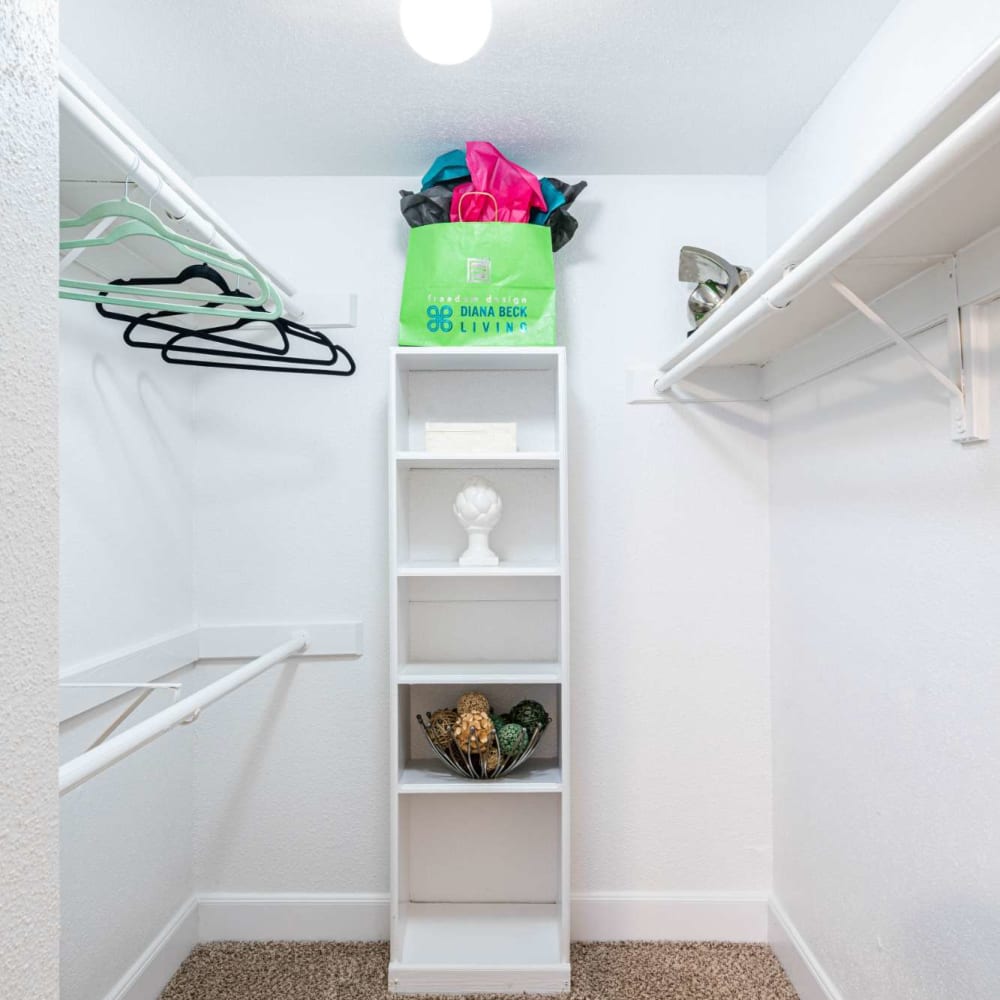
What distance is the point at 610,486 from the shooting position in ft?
7.52

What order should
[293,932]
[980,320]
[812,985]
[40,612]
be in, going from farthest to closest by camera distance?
[293,932], [812,985], [980,320], [40,612]

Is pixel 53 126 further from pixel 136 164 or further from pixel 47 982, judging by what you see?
pixel 47 982

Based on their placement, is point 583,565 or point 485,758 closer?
point 485,758

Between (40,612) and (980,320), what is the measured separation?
130cm

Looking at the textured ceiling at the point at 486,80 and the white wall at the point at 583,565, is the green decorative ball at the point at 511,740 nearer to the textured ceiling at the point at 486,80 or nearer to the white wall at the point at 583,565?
the white wall at the point at 583,565

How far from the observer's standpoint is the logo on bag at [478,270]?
6.73ft

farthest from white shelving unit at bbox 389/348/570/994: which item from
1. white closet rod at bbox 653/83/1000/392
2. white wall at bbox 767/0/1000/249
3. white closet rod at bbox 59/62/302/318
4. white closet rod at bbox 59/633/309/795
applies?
white closet rod at bbox 653/83/1000/392

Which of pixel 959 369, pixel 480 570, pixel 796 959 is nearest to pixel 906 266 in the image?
pixel 959 369

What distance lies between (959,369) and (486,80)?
1.16 meters

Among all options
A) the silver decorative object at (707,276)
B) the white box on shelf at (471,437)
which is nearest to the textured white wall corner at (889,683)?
the silver decorative object at (707,276)

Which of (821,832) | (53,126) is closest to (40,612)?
(53,126)

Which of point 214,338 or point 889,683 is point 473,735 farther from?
point 214,338

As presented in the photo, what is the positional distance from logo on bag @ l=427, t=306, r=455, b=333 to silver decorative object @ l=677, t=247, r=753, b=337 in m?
0.61

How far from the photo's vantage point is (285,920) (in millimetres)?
2262
